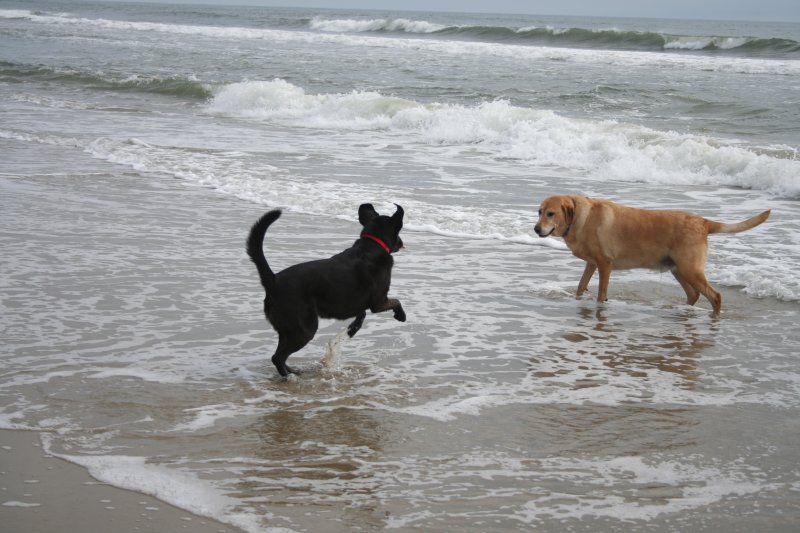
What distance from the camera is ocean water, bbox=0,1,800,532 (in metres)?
3.93

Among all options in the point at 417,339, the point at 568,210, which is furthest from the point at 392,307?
the point at 568,210

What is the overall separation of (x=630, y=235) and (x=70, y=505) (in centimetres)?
496

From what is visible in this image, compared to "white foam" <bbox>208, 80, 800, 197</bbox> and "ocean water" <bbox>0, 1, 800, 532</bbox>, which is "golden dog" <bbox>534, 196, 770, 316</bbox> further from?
"white foam" <bbox>208, 80, 800, 197</bbox>

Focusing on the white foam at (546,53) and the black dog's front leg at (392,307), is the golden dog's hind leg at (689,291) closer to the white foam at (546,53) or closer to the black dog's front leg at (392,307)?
the black dog's front leg at (392,307)

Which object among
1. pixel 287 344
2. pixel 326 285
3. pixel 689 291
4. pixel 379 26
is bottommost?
pixel 689 291

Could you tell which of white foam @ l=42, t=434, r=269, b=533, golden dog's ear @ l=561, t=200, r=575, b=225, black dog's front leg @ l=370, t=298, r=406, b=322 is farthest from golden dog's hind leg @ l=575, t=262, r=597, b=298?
white foam @ l=42, t=434, r=269, b=533

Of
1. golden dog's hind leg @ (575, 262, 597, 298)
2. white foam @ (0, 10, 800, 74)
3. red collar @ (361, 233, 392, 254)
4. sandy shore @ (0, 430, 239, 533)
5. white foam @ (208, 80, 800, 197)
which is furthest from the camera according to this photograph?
white foam @ (0, 10, 800, 74)

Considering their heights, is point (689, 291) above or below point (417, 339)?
above

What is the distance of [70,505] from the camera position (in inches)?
141

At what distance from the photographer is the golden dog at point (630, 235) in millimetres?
7031

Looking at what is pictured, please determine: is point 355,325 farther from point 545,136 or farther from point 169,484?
point 545,136

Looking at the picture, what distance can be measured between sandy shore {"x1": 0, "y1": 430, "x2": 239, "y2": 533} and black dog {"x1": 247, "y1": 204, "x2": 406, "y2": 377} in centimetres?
149

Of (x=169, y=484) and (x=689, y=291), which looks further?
(x=689, y=291)

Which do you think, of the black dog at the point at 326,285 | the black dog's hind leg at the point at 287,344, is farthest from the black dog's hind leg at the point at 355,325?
the black dog's hind leg at the point at 287,344
